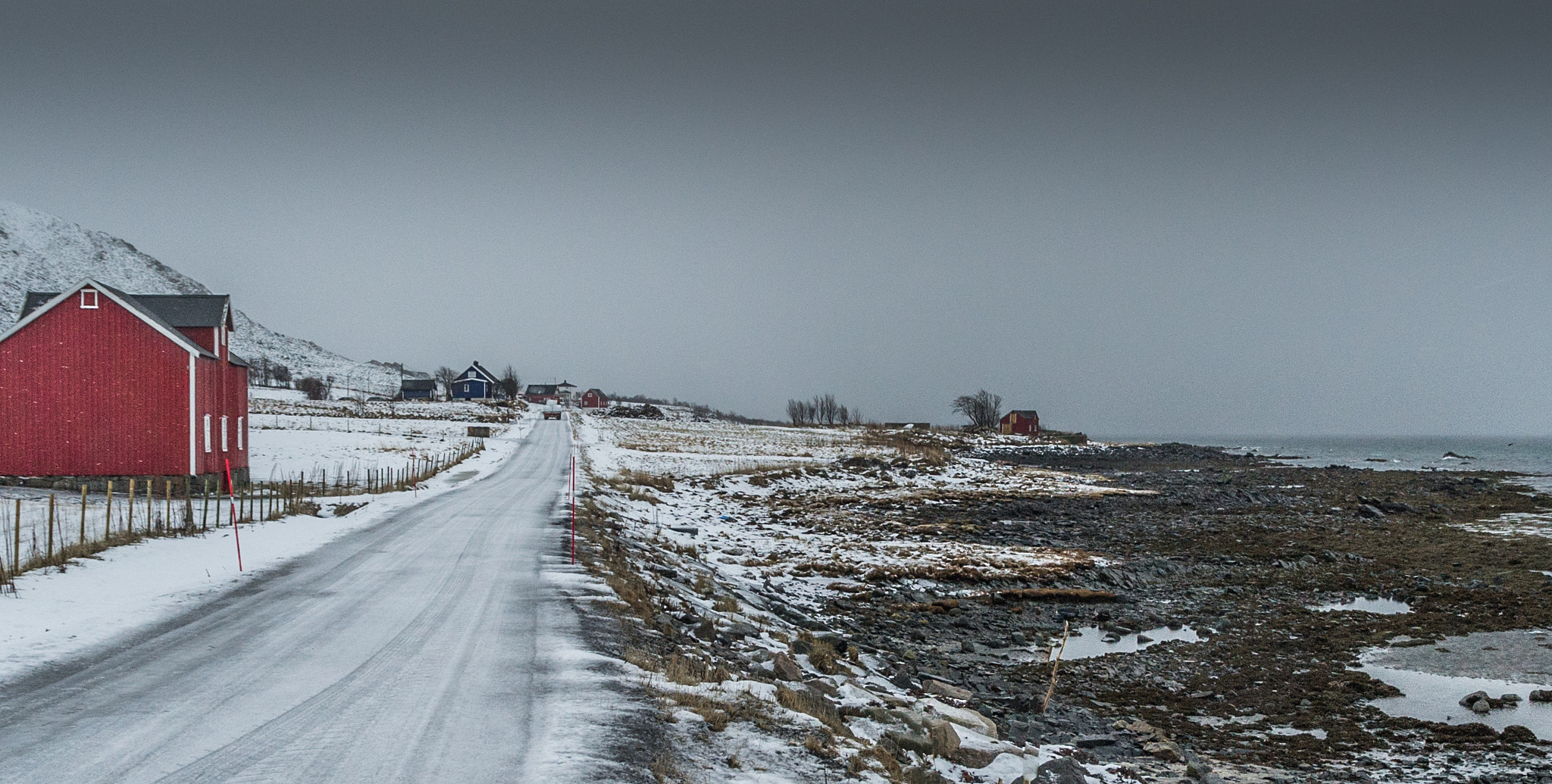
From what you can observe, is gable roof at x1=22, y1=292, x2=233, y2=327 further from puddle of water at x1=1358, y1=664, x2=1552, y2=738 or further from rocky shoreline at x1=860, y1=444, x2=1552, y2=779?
puddle of water at x1=1358, y1=664, x2=1552, y2=738

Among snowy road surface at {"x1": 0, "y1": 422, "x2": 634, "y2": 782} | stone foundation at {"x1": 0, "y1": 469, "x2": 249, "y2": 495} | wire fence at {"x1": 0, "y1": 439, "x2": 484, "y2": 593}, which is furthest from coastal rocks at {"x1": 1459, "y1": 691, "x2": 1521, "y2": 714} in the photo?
stone foundation at {"x1": 0, "y1": 469, "x2": 249, "y2": 495}

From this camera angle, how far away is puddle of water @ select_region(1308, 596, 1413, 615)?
17.6 meters

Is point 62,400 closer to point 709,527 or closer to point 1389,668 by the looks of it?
point 709,527

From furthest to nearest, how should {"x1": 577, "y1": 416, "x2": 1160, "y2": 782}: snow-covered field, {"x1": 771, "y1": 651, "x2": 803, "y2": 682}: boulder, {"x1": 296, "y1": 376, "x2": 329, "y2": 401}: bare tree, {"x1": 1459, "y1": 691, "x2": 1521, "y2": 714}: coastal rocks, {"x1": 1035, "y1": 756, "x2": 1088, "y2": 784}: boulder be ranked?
{"x1": 296, "y1": 376, "x2": 329, "y2": 401}: bare tree, {"x1": 1459, "y1": 691, "x2": 1521, "y2": 714}: coastal rocks, {"x1": 771, "y1": 651, "x2": 803, "y2": 682}: boulder, {"x1": 1035, "y1": 756, "x2": 1088, "y2": 784}: boulder, {"x1": 577, "y1": 416, "x2": 1160, "y2": 782}: snow-covered field

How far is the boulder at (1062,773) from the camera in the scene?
26.1 feet

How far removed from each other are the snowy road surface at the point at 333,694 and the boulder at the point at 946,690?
5.08 meters

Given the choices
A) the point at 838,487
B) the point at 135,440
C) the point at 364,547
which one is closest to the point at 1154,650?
the point at 364,547

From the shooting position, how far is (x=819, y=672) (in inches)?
432

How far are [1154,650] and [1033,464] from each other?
5230 cm

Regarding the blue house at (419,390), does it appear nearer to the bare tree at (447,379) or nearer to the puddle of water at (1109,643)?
the bare tree at (447,379)

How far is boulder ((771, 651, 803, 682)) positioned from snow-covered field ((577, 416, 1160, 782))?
2cm

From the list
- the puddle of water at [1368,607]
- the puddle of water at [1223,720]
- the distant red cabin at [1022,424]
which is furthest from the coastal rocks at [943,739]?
the distant red cabin at [1022,424]

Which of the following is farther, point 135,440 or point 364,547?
point 135,440

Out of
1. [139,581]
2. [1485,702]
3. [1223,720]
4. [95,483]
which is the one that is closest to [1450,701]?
[1485,702]
